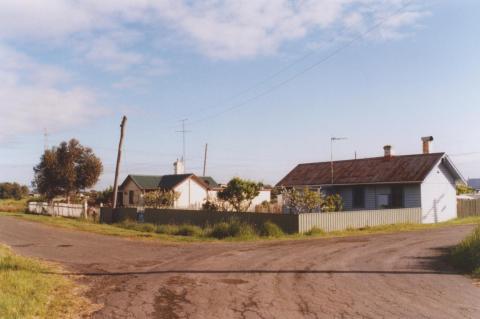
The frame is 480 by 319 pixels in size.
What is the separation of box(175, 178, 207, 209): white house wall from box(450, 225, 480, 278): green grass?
34923 millimetres

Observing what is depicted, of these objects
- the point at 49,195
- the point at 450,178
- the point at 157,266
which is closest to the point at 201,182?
the point at 49,195

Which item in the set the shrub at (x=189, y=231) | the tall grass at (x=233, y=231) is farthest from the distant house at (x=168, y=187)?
the tall grass at (x=233, y=231)

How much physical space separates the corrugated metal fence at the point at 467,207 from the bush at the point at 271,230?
20293 mm

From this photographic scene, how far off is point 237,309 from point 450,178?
31117mm

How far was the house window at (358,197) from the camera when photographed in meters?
35.0

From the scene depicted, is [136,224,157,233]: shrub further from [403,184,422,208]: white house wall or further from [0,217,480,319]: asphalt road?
[403,184,422,208]: white house wall

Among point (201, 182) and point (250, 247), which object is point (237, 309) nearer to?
point (250, 247)

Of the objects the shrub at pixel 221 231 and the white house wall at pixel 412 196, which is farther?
the white house wall at pixel 412 196

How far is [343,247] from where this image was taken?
17.4m

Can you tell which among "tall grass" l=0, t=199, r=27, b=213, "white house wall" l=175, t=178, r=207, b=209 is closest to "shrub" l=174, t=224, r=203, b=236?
"white house wall" l=175, t=178, r=207, b=209

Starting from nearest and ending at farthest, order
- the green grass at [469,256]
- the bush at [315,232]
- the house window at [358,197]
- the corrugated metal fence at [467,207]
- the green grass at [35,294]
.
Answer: the green grass at [35,294], the green grass at [469,256], the bush at [315,232], the house window at [358,197], the corrugated metal fence at [467,207]

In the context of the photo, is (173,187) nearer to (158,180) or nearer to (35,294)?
(158,180)

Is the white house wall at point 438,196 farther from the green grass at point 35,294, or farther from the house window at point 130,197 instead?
the house window at point 130,197

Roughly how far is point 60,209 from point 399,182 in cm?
3136
